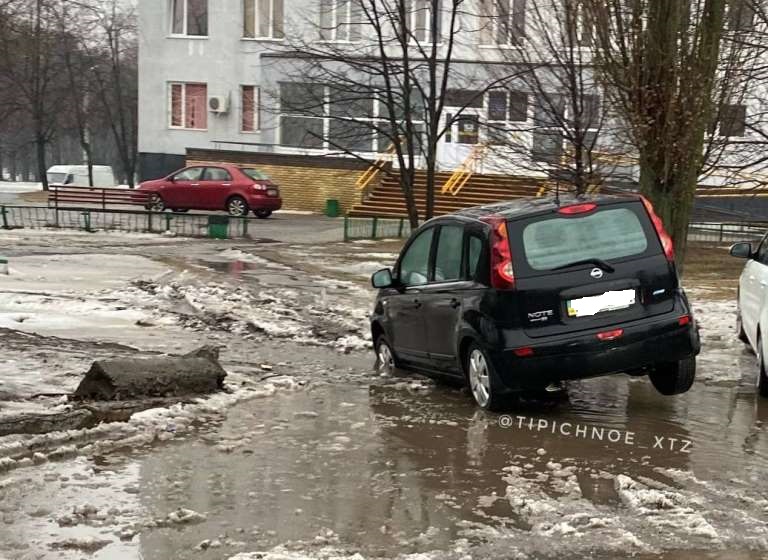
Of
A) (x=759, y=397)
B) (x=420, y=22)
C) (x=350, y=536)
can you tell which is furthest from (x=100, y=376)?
(x=420, y=22)

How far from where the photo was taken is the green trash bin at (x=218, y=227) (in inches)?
1133

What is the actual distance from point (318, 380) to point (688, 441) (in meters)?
3.51

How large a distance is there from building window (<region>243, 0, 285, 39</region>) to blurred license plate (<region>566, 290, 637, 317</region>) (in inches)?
1511

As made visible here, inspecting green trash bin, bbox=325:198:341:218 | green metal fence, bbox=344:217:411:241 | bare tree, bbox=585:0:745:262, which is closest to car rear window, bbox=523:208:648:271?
bare tree, bbox=585:0:745:262

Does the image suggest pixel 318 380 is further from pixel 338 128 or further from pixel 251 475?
pixel 338 128

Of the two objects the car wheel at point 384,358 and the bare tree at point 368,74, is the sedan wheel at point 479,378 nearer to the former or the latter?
the car wheel at point 384,358

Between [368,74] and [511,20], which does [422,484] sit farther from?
[511,20]

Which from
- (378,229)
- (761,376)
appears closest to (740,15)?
(761,376)

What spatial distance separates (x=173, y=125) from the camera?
46375 millimetres

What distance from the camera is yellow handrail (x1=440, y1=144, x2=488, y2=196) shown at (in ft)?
126

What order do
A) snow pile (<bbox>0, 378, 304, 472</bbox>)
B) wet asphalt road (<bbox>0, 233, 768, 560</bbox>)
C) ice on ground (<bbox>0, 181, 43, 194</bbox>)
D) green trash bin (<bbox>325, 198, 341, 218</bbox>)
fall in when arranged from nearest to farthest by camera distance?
wet asphalt road (<bbox>0, 233, 768, 560</bbox>)
snow pile (<bbox>0, 378, 304, 472</bbox>)
green trash bin (<bbox>325, 198, 341, 218</bbox>)
ice on ground (<bbox>0, 181, 43, 194</bbox>)

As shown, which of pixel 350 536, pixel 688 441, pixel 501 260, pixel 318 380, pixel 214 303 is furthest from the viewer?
pixel 214 303

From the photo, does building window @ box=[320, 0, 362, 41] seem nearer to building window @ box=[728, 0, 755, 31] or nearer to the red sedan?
the red sedan

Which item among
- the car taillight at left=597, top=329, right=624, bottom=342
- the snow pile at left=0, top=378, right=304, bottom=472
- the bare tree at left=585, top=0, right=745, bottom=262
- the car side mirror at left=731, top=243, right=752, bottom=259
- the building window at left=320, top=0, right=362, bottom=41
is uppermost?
the building window at left=320, top=0, right=362, bottom=41
